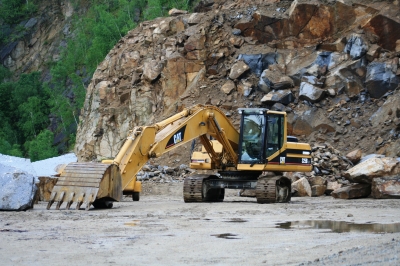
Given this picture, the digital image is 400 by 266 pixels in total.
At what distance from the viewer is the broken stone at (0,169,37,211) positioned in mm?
13430

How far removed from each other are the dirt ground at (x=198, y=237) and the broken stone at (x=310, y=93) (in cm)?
1283

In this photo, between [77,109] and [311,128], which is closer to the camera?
[311,128]

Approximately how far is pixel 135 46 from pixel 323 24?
9.92m

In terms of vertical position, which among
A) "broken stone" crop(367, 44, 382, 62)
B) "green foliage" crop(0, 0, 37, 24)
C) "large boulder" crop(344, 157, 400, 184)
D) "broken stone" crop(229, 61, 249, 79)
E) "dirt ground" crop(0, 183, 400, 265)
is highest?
"green foliage" crop(0, 0, 37, 24)

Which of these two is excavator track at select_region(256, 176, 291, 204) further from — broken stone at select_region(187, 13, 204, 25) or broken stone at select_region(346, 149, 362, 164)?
broken stone at select_region(187, 13, 204, 25)

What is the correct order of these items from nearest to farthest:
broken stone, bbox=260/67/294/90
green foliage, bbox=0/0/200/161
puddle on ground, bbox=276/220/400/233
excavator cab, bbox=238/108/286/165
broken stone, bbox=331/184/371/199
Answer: puddle on ground, bbox=276/220/400/233 < excavator cab, bbox=238/108/286/165 < broken stone, bbox=331/184/371/199 < broken stone, bbox=260/67/294/90 < green foliage, bbox=0/0/200/161

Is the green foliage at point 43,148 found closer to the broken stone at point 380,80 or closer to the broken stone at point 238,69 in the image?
the broken stone at point 238,69

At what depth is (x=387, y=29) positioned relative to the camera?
89.8ft

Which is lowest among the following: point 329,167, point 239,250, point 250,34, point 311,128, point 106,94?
point 239,250

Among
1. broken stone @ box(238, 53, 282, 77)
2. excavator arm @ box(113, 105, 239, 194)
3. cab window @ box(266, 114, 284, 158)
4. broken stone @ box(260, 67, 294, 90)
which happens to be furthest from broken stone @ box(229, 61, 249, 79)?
cab window @ box(266, 114, 284, 158)

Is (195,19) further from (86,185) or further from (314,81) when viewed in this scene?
(86,185)

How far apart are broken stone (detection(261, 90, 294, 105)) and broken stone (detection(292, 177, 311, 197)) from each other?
737 cm

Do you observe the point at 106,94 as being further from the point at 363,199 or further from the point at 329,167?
the point at 363,199

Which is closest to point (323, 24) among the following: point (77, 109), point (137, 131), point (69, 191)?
point (137, 131)
